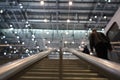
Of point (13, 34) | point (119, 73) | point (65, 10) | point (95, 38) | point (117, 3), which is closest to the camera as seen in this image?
point (119, 73)

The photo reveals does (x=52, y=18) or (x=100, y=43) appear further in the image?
(x=52, y=18)

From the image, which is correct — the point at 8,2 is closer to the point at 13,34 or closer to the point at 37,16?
the point at 37,16

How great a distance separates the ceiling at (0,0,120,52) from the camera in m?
18.7

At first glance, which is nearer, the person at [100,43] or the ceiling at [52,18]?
the person at [100,43]

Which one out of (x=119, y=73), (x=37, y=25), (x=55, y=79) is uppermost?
(x=37, y=25)

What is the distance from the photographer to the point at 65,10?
771 inches

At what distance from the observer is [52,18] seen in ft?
70.3

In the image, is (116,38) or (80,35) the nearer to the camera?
(116,38)

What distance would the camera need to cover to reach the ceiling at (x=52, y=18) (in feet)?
61.3

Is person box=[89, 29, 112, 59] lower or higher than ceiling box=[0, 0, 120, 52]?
lower

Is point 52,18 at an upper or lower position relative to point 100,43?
upper

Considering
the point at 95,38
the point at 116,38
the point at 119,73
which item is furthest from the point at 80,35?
the point at 119,73

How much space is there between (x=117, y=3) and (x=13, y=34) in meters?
9.86

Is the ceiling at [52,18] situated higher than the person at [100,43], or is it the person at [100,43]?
the ceiling at [52,18]
